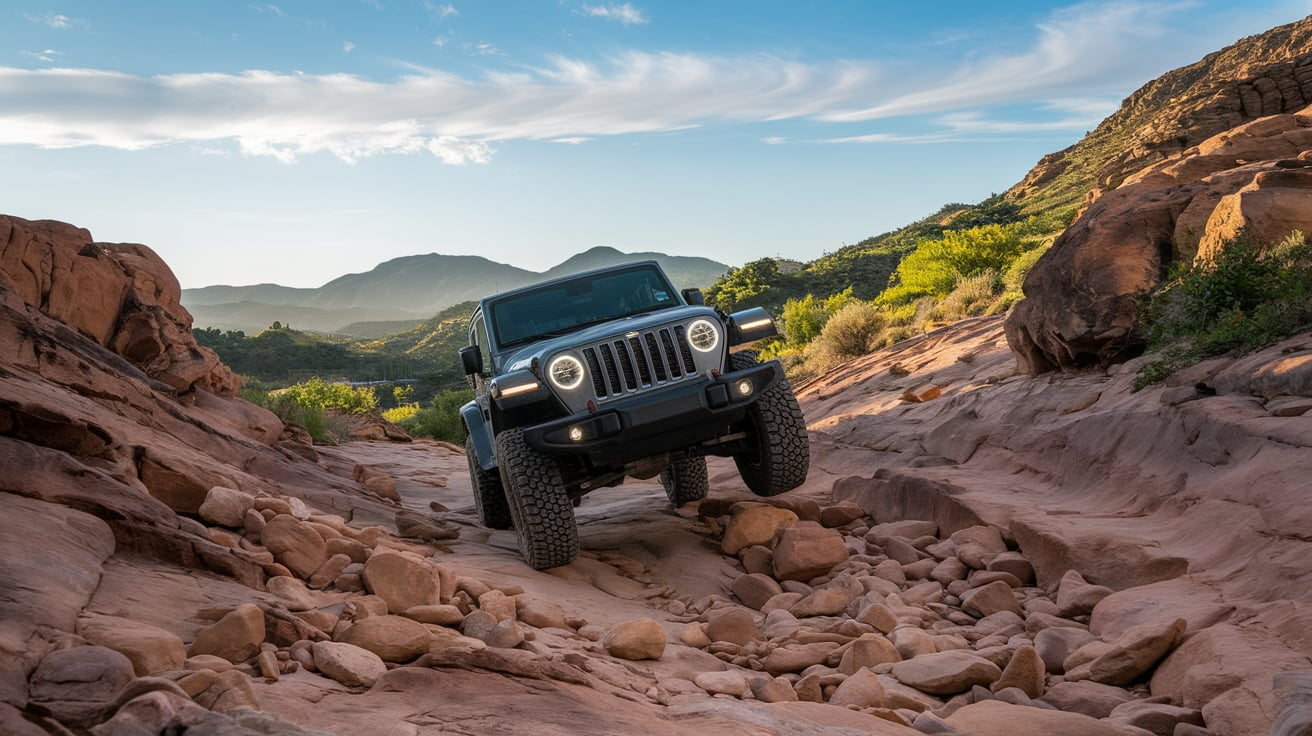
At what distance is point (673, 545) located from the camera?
7.46m

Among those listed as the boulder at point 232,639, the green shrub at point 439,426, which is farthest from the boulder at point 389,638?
the green shrub at point 439,426

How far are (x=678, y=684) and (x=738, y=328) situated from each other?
3.37 m

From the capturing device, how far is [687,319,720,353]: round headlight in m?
6.72

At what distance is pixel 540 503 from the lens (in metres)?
6.50

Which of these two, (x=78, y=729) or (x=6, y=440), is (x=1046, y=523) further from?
(x=6, y=440)

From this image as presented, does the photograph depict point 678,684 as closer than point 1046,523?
Yes

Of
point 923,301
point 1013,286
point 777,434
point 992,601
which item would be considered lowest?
point 992,601

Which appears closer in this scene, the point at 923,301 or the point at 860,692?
the point at 860,692

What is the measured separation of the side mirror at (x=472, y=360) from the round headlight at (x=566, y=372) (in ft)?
5.45

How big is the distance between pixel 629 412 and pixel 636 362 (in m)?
0.43

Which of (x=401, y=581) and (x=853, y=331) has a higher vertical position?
(x=853, y=331)

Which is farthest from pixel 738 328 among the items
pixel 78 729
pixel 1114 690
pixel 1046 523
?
pixel 78 729

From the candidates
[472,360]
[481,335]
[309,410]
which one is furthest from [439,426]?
[472,360]

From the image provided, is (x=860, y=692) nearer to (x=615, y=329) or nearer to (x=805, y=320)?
(x=615, y=329)
